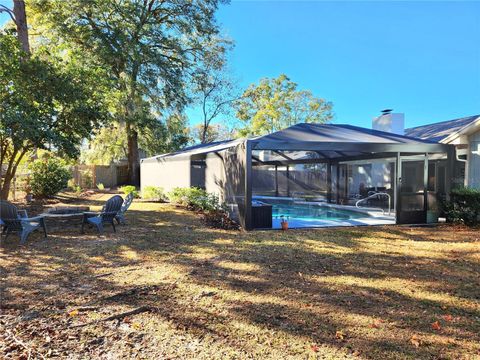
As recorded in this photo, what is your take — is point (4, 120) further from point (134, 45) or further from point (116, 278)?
point (134, 45)

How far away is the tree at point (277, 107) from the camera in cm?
3140

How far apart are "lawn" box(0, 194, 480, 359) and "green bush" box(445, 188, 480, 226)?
2602mm

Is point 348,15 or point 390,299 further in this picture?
point 348,15

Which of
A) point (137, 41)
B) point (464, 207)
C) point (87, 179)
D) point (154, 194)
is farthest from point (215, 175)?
point (87, 179)

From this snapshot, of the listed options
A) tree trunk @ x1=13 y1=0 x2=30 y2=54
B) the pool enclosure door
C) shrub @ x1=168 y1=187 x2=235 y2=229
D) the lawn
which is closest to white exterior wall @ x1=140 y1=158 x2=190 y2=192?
shrub @ x1=168 y1=187 x2=235 y2=229

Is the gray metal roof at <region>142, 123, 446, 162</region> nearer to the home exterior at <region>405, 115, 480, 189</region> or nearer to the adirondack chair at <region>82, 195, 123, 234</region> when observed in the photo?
the home exterior at <region>405, 115, 480, 189</region>

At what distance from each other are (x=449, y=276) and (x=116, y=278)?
4714 mm

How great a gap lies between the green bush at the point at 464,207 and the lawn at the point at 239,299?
2602mm

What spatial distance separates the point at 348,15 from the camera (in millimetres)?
14031

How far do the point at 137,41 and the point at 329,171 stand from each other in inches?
523

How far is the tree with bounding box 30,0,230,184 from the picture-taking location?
61.4 ft

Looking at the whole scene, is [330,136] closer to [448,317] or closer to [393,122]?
[448,317]

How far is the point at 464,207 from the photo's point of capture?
370 inches

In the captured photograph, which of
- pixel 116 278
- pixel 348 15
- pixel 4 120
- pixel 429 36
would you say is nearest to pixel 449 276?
pixel 116 278
